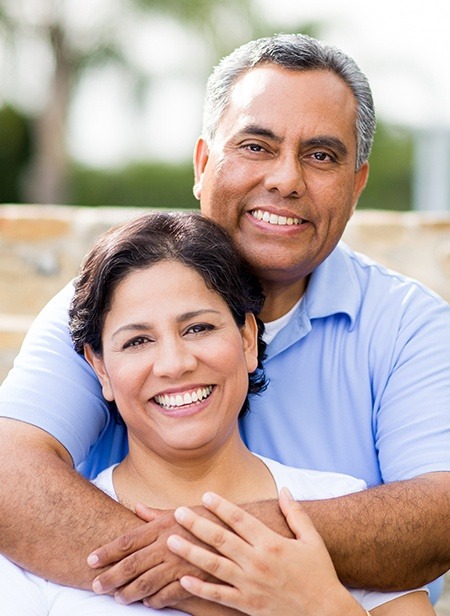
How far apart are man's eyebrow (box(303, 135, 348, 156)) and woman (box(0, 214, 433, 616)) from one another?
1.31ft

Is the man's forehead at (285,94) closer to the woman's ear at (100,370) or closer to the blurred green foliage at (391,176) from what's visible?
the woman's ear at (100,370)

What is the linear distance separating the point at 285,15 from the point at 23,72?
3.98m

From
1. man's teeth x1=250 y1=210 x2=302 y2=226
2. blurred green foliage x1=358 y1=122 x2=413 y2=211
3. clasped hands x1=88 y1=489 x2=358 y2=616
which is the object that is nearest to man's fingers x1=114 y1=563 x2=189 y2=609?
clasped hands x1=88 y1=489 x2=358 y2=616

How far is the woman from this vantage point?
1.96 metres

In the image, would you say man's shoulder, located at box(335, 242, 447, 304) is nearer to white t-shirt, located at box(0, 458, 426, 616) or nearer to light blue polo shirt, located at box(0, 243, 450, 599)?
light blue polo shirt, located at box(0, 243, 450, 599)

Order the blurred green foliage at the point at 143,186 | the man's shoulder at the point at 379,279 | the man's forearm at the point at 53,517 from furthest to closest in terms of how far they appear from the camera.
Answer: the blurred green foliage at the point at 143,186 < the man's shoulder at the point at 379,279 < the man's forearm at the point at 53,517

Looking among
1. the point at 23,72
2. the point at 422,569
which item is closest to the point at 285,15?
the point at 23,72

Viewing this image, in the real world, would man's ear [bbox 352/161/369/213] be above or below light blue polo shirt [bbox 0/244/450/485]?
above

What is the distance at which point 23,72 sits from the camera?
1521 centimetres

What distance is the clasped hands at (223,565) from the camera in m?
1.95

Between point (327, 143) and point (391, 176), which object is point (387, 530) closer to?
point (327, 143)

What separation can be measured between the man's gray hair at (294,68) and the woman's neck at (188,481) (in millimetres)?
951

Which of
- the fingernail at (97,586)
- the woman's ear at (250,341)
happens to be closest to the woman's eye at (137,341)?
the woman's ear at (250,341)

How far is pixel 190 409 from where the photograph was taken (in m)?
2.09
